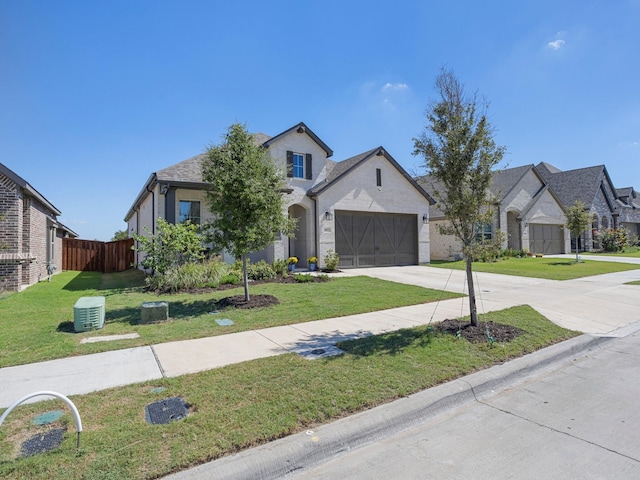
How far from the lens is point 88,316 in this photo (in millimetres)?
6660

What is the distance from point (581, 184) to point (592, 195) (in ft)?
6.65

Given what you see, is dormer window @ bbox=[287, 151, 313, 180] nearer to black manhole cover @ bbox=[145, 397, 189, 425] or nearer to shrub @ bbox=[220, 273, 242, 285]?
shrub @ bbox=[220, 273, 242, 285]

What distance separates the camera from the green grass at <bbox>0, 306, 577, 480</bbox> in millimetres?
2723

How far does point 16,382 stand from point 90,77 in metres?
10.0

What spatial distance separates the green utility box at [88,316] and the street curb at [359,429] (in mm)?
5202

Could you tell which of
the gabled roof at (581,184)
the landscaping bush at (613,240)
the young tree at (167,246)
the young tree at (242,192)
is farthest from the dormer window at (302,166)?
the landscaping bush at (613,240)

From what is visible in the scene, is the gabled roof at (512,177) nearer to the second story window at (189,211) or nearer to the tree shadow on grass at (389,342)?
the second story window at (189,211)

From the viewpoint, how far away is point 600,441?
3230 mm

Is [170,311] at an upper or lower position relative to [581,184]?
lower

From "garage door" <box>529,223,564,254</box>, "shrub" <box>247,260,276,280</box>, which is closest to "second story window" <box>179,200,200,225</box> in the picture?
"shrub" <box>247,260,276,280</box>

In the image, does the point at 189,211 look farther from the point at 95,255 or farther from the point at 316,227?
the point at 95,255

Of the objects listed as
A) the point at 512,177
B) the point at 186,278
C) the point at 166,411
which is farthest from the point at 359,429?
the point at 512,177

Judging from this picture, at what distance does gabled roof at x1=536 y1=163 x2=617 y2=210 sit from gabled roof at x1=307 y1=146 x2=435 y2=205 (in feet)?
66.9

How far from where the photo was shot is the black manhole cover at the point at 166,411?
336 cm
